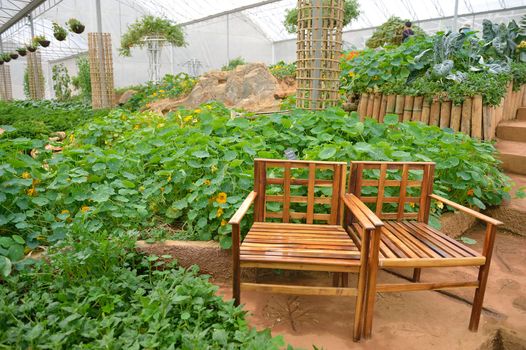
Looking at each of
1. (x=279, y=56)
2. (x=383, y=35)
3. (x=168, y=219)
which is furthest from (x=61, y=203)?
(x=279, y=56)

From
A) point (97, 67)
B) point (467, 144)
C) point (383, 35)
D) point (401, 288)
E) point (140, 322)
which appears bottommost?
point (140, 322)

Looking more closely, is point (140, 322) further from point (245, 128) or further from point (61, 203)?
point (245, 128)

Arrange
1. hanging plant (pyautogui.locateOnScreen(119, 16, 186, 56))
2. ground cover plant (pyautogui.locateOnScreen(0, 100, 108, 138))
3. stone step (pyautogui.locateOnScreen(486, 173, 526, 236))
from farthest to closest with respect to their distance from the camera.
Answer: hanging plant (pyautogui.locateOnScreen(119, 16, 186, 56))
ground cover plant (pyautogui.locateOnScreen(0, 100, 108, 138))
stone step (pyautogui.locateOnScreen(486, 173, 526, 236))

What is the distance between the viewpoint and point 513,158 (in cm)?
370

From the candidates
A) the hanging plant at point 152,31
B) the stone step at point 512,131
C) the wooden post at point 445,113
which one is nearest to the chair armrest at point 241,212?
the wooden post at point 445,113

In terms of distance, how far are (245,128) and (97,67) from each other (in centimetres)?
690

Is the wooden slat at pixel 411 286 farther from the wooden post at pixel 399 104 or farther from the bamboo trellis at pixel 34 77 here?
the bamboo trellis at pixel 34 77

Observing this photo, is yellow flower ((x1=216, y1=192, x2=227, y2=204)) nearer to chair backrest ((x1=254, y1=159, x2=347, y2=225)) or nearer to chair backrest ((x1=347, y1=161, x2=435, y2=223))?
chair backrest ((x1=254, y1=159, x2=347, y2=225))

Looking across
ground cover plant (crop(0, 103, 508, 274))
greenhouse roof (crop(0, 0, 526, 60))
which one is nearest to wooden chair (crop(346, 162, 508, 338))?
ground cover plant (crop(0, 103, 508, 274))

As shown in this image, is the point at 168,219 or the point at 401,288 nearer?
the point at 401,288

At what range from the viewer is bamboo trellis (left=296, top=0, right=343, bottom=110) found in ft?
12.1

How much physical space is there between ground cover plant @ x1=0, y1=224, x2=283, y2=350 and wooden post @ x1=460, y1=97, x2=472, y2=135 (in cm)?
323

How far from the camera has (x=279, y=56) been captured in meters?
22.7

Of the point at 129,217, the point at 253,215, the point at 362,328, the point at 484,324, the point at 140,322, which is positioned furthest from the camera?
the point at 129,217
